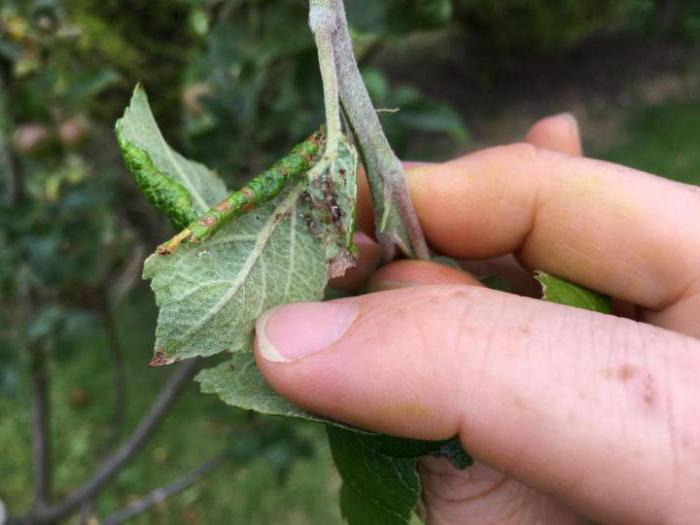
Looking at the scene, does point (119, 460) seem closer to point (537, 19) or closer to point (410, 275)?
point (410, 275)

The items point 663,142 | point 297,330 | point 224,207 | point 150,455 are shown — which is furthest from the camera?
point 663,142

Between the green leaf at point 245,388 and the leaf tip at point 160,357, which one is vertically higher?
the leaf tip at point 160,357

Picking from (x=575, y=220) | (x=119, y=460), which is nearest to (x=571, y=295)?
(x=575, y=220)

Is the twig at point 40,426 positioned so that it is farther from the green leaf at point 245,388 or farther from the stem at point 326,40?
the stem at point 326,40

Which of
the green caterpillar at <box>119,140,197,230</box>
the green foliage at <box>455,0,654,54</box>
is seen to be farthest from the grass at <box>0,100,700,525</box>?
the green caterpillar at <box>119,140,197,230</box>

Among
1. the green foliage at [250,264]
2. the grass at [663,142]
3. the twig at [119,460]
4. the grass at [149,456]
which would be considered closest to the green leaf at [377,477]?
the green foliage at [250,264]
